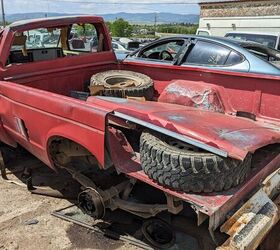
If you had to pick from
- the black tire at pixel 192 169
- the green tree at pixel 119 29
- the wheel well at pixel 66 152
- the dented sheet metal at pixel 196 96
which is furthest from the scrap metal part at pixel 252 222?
the green tree at pixel 119 29

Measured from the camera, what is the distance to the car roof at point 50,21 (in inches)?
181

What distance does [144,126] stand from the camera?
3.01 m

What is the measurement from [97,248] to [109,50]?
307 cm

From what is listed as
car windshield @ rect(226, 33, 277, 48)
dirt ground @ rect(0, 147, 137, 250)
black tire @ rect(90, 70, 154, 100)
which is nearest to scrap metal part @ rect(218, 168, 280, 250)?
dirt ground @ rect(0, 147, 137, 250)

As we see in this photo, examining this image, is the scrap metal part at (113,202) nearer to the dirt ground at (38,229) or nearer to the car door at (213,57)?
the dirt ground at (38,229)

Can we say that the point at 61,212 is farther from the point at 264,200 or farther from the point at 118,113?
the point at 264,200

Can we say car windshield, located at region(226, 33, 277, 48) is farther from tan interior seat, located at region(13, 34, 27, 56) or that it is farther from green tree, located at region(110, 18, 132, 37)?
green tree, located at region(110, 18, 132, 37)

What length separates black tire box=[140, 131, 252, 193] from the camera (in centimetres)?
267

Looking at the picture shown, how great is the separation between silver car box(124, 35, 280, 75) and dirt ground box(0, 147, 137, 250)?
2.39 metres

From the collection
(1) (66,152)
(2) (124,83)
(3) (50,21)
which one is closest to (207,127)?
(1) (66,152)

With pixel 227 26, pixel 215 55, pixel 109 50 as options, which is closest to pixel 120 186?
pixel 215 55

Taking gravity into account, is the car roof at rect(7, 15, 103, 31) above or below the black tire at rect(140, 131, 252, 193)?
above

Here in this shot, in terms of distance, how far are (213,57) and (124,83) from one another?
1177mm

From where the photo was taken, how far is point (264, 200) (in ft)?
9.29
